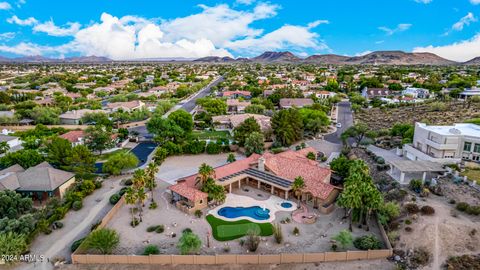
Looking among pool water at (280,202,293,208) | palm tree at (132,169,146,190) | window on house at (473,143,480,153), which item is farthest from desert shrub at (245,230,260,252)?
window on house at (473,143,480,153)

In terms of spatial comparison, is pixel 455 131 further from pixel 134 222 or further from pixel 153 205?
pixel 134 222

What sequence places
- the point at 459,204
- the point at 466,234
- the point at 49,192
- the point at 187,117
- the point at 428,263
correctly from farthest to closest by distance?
the point at 187,117 < the point at 49,192 < the point at 459,204 < the point at 466,234 < the point at 428,263

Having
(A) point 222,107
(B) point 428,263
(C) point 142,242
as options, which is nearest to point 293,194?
(B) point 428,263

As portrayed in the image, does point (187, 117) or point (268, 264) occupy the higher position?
point (187, 117)

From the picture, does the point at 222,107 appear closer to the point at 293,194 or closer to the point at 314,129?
the point at 314,129

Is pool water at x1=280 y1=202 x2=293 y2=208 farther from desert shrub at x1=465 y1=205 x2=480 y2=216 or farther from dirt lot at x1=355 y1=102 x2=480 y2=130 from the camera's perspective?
dirt lot at x1=355 y1=102 x2=480 y2=130

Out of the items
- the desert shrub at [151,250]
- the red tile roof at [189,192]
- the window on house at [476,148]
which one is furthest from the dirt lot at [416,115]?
the desert shrub at [151,250]

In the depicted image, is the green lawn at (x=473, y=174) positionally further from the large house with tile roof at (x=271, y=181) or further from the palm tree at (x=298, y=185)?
the palm tree at (x=298, y=185)
